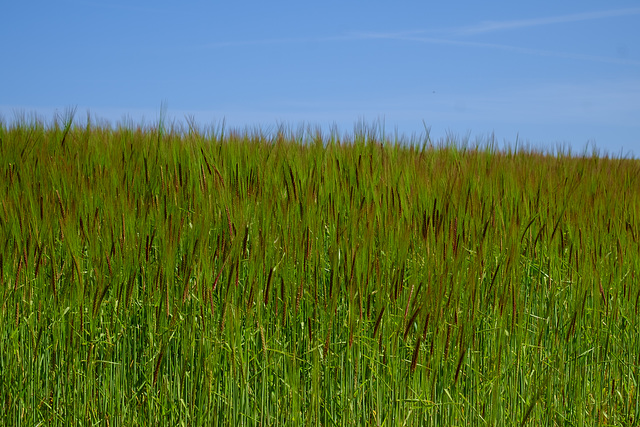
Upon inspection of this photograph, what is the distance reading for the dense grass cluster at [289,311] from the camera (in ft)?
5.14

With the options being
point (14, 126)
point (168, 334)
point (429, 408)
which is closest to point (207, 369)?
point (168, 334)

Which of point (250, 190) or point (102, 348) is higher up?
point (250, 190)

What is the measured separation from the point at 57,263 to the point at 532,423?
1555mm

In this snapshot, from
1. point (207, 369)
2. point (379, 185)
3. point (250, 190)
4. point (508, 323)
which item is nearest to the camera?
point (207, 369)

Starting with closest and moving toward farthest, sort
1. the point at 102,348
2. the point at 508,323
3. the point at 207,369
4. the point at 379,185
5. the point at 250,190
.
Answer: the point at 207,369 → the point at 102,348 → the point at 508,323 → the point at 250,190 → the point at 379,185

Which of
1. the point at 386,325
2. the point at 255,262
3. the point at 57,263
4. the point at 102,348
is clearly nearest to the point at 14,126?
the point at 57,263

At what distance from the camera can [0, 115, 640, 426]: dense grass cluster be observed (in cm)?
157

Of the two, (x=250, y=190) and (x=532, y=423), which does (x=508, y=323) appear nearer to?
(x=532, y=423)

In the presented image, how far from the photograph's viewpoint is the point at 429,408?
5.26 feet

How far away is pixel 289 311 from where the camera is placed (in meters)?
1.66

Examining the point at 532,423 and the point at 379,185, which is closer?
the point at 532,423

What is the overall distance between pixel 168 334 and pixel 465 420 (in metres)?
0.87

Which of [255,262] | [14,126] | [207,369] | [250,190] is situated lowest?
[207,369]

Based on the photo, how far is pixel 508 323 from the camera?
181 cm
